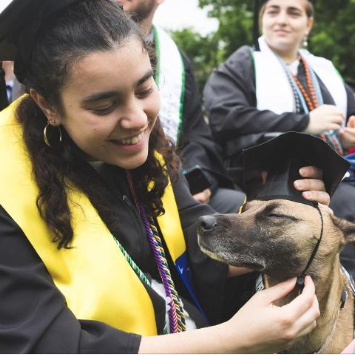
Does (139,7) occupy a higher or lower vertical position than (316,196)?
higher

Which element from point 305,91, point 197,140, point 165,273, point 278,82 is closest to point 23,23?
point 165,273

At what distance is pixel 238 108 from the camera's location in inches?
144

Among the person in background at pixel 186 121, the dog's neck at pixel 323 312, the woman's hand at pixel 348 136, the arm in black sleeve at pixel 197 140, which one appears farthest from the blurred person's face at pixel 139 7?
the dog's neck at pixel 323 312

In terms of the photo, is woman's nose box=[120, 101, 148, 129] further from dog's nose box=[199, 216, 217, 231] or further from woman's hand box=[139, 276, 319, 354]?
woman's hand box=[139, 276, 319, 354]

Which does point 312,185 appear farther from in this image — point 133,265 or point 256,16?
point 256,16

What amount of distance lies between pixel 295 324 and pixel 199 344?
361 millimetres

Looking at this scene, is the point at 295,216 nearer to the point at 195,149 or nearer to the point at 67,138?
the point at 67,138

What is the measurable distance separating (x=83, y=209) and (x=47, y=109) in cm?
42

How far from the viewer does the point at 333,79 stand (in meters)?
4.02

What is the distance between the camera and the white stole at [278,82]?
12.3ft

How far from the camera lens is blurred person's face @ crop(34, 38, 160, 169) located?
5.91ft

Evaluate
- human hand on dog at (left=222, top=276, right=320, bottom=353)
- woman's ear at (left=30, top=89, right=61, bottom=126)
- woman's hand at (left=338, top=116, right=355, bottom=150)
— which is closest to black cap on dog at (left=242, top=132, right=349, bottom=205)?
human hand on dog at (left=222, top=276, right=320, bottom=353)

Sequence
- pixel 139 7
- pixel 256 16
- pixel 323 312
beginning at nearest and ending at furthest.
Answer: pixel 323 312
pixel 139 7
pixel 256 16

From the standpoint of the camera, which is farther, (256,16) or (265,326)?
(256,16)
